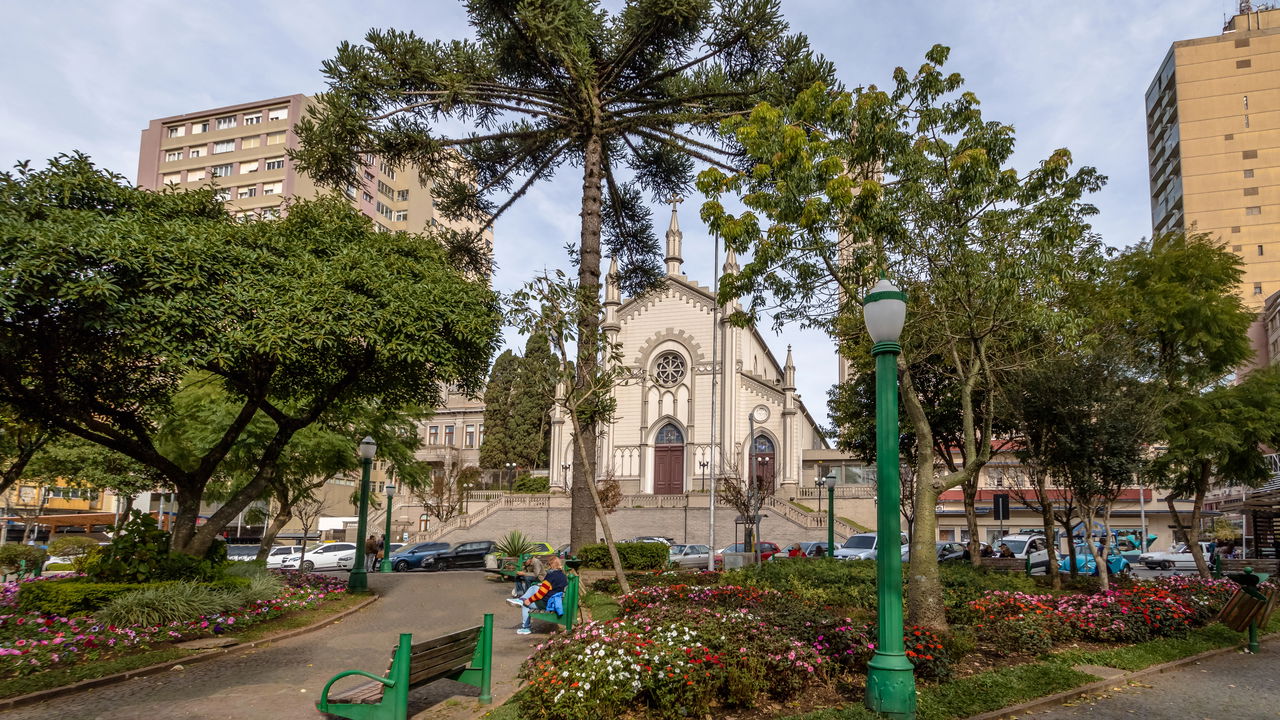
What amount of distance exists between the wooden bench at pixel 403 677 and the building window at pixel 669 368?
44819 mm

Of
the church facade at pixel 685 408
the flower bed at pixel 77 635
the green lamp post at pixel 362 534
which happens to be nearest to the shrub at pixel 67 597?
the flower bed at pixel 77 635

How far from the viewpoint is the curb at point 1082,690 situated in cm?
801

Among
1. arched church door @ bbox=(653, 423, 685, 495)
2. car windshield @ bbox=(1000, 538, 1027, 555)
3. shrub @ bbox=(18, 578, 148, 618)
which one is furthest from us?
arched church door @ bbox=(653, 423, 685, 495)

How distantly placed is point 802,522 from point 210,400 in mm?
27905

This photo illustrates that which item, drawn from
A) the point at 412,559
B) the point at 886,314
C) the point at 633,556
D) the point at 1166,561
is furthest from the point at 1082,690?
the point at 1166,561

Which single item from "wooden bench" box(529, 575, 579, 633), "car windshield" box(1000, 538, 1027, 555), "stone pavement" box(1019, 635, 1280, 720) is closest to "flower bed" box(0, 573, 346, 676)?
"wooden bench" box(529, 575, 579, 633)

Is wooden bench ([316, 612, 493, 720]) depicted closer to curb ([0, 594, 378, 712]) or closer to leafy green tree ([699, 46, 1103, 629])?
curb ([0, 594, 378, 712])

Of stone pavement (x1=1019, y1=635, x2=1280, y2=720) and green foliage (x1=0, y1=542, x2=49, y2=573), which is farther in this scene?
green foliage (x1=0, y1=542, x2=49, y2=573)

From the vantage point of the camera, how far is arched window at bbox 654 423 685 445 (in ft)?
172

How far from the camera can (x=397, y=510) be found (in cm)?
5250

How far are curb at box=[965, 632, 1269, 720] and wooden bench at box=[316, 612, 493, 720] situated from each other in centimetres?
502

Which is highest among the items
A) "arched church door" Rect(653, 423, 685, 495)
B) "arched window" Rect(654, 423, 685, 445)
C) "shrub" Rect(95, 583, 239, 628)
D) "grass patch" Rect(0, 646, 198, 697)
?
"arched window" Rect(654, 423, 685, 445)

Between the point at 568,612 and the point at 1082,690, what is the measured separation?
6556 millimetres

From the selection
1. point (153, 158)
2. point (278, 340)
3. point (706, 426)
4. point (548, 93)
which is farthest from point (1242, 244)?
point (153, 158)
